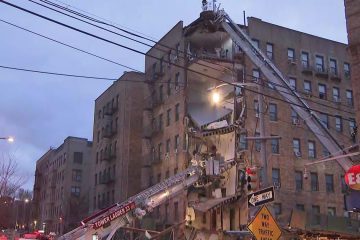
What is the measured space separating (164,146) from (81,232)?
25119mm

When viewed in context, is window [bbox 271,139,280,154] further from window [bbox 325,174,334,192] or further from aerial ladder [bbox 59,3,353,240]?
aerial ladder [bbox 59,3,353,240]

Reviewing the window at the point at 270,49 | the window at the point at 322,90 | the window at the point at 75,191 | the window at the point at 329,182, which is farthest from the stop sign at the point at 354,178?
the window at the point at 75,191

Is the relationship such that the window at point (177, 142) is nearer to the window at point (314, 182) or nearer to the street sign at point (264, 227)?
the window at point (314, 182)

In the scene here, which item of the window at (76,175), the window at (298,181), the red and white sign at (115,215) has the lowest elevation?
the red and white sign at (115,215)

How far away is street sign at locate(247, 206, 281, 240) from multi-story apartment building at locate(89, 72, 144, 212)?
122 feet

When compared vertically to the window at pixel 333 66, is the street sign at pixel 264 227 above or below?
below

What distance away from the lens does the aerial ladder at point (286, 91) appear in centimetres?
2442

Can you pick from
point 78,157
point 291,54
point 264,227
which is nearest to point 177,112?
point 291,54

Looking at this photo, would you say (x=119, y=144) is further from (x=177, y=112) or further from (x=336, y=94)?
(x=336, y=94)

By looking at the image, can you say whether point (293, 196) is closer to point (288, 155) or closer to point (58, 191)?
point (288, 155)

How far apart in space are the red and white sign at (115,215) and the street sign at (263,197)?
9.13 m

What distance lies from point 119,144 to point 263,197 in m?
41.3

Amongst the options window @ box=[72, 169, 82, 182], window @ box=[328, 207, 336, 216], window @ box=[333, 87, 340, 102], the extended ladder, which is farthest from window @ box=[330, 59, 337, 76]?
window @ box=[72, 169, 82, 182]

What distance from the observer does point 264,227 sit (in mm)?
12664
